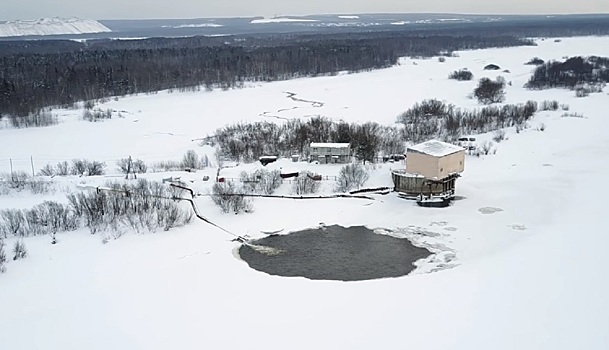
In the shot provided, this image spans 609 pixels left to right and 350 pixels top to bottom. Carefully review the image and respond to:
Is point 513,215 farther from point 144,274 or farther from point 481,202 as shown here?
point 144,274

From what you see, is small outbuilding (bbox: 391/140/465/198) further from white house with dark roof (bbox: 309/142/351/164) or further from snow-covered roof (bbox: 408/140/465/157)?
white house with dark roof (bbox: 309/142/351/164)

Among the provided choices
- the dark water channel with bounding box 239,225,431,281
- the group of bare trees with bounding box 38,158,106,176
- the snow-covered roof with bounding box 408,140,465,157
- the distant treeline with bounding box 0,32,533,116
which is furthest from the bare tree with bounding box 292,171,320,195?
the distant treeline with bounding box 0,32,533,116

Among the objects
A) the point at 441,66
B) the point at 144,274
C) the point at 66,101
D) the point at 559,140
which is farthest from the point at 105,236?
the point at 441,66

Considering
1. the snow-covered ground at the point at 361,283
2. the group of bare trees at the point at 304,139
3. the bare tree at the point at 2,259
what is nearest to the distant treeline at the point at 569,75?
the group of bare trees at the point at 304,139

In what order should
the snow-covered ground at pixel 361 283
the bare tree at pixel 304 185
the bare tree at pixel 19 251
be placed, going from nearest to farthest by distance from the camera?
the snow-covered ground at pixel 361 283
the bare tree at pixel 19 251
the bare tree at pixel 304 185

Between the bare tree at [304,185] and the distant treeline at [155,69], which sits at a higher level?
the distant treeline at [155,69]

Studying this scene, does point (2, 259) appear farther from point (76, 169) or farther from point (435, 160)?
point (435, 160)

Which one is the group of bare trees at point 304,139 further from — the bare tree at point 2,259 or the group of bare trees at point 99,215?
the bare tree at point 2,259
